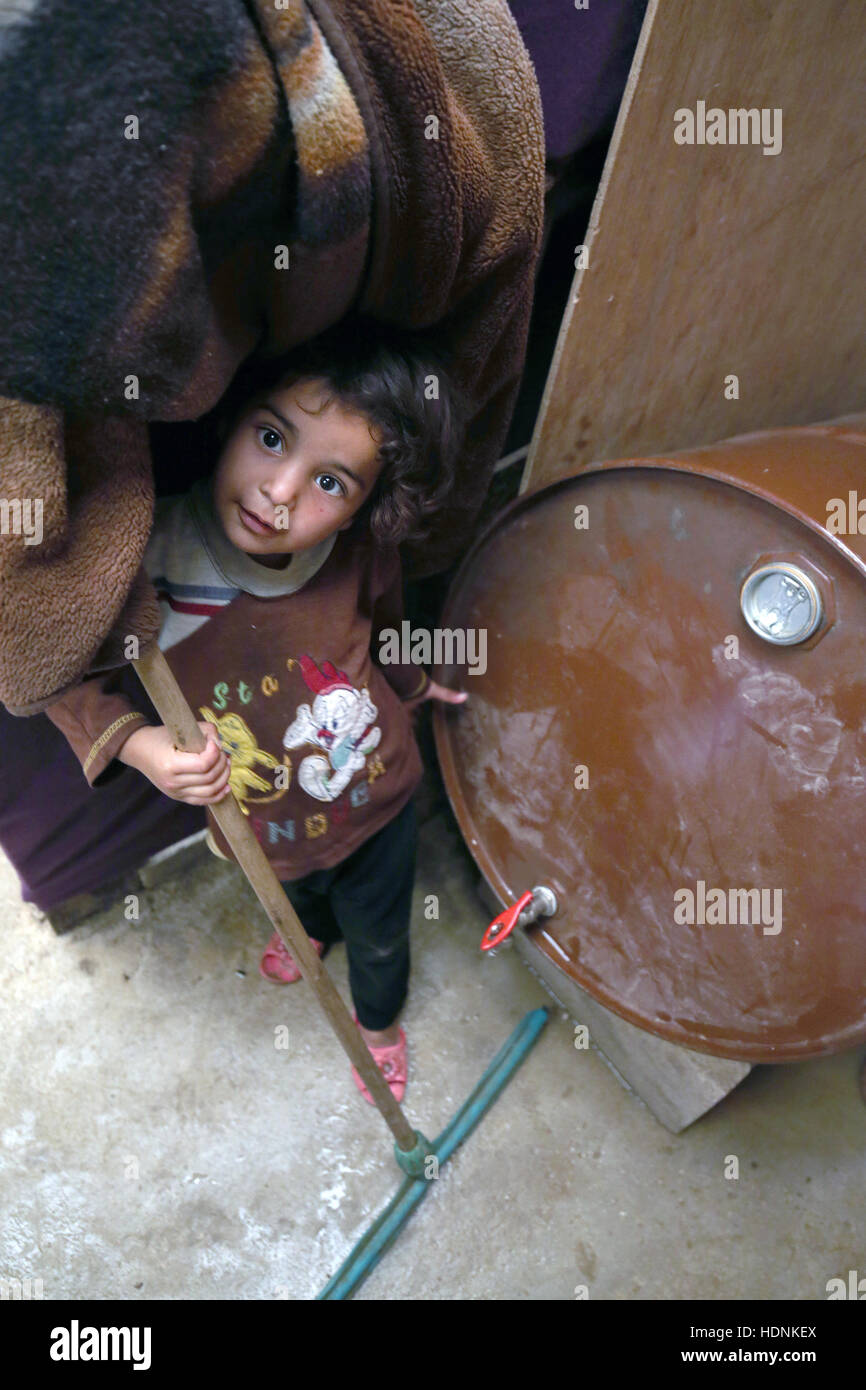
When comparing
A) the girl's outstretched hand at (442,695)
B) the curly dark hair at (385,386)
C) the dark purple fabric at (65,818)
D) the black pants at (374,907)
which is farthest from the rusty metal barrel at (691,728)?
the dark purple fabric at (65,818)

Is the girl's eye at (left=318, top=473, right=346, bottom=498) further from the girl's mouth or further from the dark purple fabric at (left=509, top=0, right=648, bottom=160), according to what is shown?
the dark purple fabric at (left=509, top=0, right=648, bottom=160)

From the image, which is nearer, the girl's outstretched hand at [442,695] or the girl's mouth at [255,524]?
the girl's mouth at [255,524]

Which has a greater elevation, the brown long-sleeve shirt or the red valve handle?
the brown long-sleeve shirt

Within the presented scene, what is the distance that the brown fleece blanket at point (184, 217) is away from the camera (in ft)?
1.86

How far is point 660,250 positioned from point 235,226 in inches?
28.3

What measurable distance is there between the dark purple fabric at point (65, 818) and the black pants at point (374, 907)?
0.26 meters

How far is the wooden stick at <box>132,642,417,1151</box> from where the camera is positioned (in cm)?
86

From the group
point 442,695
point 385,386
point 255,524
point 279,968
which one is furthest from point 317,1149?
point 385,386

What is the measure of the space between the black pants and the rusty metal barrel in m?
0.15

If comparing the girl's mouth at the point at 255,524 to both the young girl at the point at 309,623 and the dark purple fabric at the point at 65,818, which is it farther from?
the dark purple fabric at the point at 65,818

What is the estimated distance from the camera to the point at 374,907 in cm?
138

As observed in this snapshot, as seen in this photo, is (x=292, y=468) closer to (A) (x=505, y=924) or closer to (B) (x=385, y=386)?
(B) (x=385, y=386)

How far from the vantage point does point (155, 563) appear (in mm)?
1035

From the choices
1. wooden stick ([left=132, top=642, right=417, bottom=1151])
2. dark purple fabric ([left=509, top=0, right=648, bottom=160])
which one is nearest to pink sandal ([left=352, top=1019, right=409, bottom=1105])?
wooden stick ([left=132, top=642, right=417, bottom=1151])
